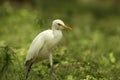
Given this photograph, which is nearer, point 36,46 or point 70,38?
point 36,46

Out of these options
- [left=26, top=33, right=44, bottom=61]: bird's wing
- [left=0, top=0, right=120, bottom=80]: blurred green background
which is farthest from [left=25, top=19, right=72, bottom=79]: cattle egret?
[left=0, top=0, right=120, bottom=80]: blurred green background

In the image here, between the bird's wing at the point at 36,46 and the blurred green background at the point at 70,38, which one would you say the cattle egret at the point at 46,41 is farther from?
the blurred green background at the point at 70,38

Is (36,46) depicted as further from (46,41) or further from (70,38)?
(70,38)

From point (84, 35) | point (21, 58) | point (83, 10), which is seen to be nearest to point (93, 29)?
point (84, 35)

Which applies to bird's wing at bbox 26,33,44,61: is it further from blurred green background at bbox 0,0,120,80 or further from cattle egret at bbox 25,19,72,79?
blurred green background at bbox 0,0,120,80

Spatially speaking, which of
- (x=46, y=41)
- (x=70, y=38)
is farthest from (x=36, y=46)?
(x=70, y=38)

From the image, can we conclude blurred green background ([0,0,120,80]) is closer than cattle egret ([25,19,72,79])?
No

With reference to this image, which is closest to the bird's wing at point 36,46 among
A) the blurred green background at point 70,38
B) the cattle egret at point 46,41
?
the cattle egret at point 46,41

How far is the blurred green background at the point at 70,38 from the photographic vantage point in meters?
10.3

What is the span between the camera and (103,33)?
57.7 feet

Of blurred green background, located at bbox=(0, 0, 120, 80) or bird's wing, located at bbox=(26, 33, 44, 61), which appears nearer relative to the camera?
bird's wing, located at bbox=(26, 33, 44, 61)

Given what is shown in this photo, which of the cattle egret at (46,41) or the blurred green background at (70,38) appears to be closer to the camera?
the cattle egret at (46,41)

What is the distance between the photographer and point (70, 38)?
15.8 metres

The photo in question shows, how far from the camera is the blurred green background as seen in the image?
10.3 m
